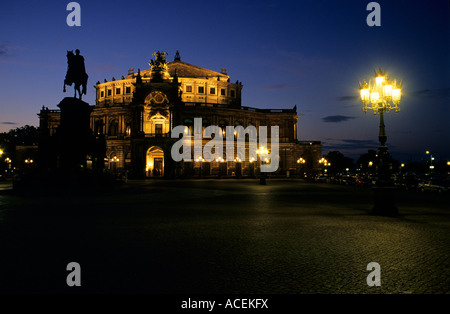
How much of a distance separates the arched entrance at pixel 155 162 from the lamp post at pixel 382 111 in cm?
5916

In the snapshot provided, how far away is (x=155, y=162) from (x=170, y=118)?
35.5 ft

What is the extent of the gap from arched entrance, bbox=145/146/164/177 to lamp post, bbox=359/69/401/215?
59.2 m

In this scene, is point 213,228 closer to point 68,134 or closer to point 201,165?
point 68,134

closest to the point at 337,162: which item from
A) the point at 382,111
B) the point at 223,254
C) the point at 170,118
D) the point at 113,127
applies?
the point at 170,118

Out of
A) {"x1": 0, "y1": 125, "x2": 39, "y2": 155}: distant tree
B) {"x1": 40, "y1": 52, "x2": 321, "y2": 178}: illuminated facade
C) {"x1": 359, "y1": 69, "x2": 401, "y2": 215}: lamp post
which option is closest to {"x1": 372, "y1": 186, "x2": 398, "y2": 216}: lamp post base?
{"x1": 359, "y1": 69, "x2": 401, "y2": 215}: lamp post

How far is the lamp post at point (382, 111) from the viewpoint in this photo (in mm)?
14219

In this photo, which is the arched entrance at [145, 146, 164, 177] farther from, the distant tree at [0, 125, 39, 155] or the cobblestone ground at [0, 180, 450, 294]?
the cobblestone ground at [0, 180, 450, 294]

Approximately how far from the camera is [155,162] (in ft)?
241

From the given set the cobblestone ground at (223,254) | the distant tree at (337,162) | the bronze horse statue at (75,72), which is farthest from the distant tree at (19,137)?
the distant tree at (337,162)

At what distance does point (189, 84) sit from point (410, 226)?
77.3m

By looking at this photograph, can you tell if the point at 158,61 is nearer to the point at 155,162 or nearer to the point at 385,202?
the point at 155,162

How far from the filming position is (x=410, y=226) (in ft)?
36.9

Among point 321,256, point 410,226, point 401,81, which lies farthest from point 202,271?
point 401,81

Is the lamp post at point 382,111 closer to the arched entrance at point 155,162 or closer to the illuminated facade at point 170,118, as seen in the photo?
the illuminated facade at point 170,118
